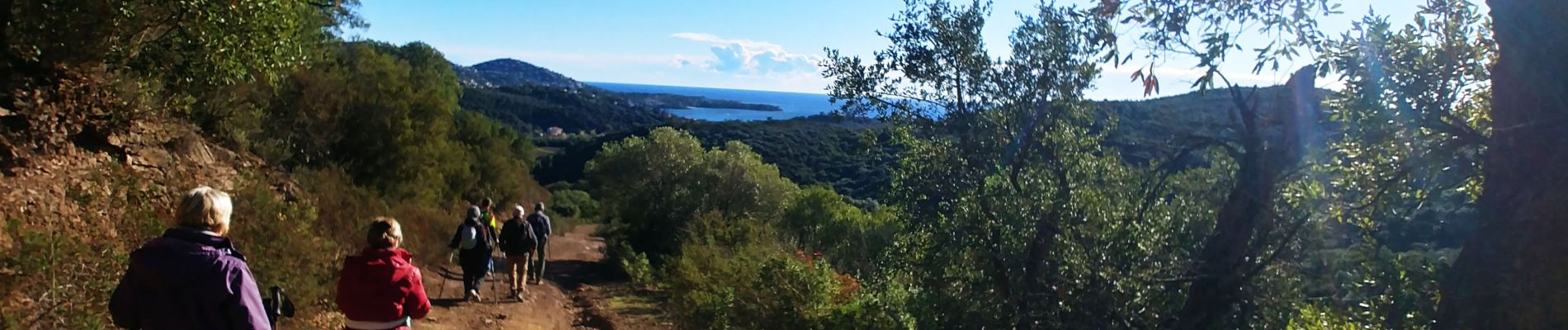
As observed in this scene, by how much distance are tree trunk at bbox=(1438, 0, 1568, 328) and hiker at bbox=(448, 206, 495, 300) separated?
31.1ft

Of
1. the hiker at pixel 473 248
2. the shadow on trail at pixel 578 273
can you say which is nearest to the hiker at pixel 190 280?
the hiker at pixel 473 248

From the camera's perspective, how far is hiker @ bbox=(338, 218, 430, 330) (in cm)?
518

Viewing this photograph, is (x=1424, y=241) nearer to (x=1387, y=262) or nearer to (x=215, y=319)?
(x=1387, y=262)

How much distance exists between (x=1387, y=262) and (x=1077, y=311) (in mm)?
2036

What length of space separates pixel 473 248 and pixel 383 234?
625 cm

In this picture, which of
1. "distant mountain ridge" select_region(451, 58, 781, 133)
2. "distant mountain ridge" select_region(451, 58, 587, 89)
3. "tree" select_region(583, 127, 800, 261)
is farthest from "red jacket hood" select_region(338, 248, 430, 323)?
"distant mountain ridge" select_region(451, 58, 587, 89)

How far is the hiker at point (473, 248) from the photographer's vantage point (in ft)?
35.3

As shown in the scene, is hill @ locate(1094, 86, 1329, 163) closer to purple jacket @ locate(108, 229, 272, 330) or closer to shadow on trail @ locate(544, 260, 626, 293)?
purple jacket @ locate(108, 229, 272, 330)

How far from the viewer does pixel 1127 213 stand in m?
7.20

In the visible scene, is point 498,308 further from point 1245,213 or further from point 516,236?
point 1245,213

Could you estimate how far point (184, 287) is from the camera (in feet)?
12.4

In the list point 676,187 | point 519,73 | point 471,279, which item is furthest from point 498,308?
point 519,73

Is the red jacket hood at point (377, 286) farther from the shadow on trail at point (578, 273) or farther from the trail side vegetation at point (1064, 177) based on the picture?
the shadow on trail at point (578, 273)

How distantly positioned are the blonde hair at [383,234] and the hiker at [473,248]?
18.4 ft
